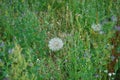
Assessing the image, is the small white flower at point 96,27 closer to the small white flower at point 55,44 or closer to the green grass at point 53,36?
the green grass at point 53,36

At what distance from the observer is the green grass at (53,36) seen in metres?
2.84

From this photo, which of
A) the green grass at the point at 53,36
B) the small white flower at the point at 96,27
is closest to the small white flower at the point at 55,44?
the green grass at the point at 53,36

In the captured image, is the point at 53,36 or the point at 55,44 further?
the point at 53,36

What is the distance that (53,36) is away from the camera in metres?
3.56

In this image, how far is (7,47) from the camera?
10.8 ft

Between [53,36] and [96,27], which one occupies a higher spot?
[96,27]

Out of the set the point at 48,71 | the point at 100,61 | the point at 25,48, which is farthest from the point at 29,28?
the point at 100,61

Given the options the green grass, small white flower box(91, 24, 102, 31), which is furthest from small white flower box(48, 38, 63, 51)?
small white flower box(91, 24, 102, 31)

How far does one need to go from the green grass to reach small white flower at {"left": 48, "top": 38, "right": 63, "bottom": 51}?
4cm

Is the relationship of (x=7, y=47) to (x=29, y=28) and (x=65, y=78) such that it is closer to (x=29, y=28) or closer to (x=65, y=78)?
(x=29, y=28)

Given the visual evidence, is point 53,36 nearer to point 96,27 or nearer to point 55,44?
point 55,44

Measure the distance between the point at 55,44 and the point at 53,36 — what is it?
0.31m

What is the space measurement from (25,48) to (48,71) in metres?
0.37

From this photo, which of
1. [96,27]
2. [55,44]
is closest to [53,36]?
[55,44]
